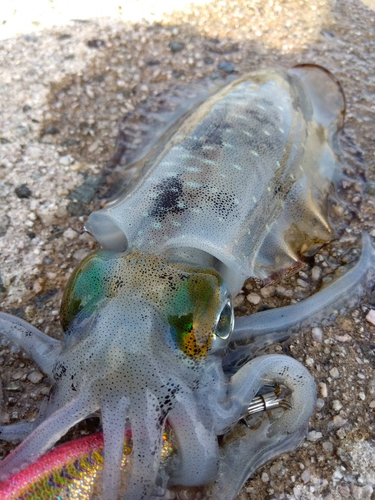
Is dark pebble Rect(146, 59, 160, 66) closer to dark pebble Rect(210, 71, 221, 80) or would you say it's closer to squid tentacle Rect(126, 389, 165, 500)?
dark pebble Rect(210, 71, 221, 80)

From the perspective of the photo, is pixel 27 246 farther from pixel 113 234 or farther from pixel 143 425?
pixel 143 425

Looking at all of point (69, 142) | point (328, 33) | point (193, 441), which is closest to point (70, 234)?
point (69, 142)

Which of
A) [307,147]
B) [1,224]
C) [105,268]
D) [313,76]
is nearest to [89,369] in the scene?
[105,268]

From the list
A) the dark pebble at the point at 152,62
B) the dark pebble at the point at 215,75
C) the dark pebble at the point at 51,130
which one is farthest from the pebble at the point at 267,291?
the dark pebble at the point at 152,62

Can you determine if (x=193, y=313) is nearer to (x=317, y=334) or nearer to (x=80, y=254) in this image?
(x=317, y=334)

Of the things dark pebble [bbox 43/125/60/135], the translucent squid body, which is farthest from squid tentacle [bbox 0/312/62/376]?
dark pebble [bbox 43/125/60/135]

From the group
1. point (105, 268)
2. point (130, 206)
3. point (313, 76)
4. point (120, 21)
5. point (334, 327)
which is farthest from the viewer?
point (120, 21)
